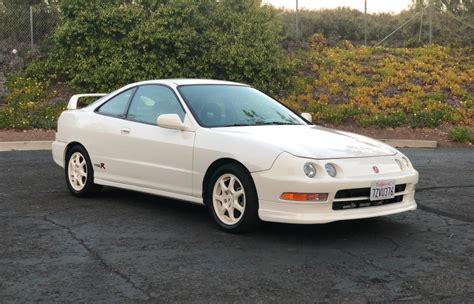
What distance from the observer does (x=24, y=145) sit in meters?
13.7

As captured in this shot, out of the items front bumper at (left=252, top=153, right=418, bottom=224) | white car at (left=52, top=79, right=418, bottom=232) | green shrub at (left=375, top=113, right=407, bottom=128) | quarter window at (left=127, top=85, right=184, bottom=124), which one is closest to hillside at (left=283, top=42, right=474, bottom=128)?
green shrub at (left=375, top=113, right=407, bottom=128)

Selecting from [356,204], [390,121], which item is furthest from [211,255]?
[390,121]

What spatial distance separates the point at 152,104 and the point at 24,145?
7.53 meters

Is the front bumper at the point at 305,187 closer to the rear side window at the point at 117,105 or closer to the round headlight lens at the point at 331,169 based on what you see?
the round headlight lens at the point at 331,169

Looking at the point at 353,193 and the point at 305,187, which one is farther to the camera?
the point at 353,193

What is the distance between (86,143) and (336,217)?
339cm

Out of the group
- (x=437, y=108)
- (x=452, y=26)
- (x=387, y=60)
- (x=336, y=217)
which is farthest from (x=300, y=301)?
(x=452, y=26)

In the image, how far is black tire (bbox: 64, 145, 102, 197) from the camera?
24.8 feet

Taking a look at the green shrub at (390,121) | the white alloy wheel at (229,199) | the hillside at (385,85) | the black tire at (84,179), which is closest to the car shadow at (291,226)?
the white alloy wheel at (229,199)

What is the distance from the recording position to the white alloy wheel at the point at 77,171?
7.68 m

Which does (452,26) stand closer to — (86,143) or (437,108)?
(437,108)

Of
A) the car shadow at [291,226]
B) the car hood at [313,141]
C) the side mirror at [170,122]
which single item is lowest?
the car shadow at [291,226]

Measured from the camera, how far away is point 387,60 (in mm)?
22625

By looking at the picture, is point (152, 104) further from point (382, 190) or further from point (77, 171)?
point (382, 190)
